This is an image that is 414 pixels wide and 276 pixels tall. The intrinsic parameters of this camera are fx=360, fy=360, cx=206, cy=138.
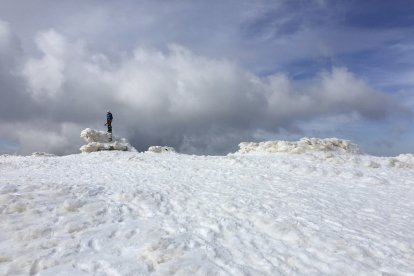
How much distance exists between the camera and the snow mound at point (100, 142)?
44969mm

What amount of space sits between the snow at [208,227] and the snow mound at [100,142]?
2291cm

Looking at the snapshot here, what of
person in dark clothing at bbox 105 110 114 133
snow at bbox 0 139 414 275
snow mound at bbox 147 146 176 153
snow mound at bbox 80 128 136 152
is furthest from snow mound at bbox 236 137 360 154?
person in dark clothing at bbox 105 110 114 133

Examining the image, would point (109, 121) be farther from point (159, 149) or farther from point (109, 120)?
point (159, 149)

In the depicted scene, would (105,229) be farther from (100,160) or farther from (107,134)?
(107,134)

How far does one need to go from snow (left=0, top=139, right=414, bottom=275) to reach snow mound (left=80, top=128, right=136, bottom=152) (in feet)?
75.2

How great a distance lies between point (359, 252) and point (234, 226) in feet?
14.4

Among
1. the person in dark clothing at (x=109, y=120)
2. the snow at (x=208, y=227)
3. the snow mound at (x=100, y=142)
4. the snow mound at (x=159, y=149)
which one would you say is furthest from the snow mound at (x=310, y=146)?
the person in dark clothing at (x=109, y=120)

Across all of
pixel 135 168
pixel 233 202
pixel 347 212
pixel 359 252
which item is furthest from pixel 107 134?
pixel 359 252

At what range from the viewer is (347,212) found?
1566 centimetres

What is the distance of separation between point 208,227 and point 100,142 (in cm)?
3681

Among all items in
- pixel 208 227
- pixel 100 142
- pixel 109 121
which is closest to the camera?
pixel 208 227

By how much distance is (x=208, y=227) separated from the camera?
43.8ft

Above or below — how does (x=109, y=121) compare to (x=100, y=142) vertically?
above

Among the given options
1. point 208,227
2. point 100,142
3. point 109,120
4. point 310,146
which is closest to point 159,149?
point 100,142
